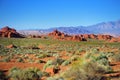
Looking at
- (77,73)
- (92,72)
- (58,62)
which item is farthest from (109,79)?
(58,62)

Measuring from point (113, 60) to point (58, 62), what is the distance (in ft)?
15.4

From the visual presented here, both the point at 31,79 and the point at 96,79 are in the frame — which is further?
the point at 31,79

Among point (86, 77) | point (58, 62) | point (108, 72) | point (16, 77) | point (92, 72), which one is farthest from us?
point (58, 62)

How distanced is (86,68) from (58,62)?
30.7 ft

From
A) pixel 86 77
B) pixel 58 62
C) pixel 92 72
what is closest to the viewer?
pixel 86 77

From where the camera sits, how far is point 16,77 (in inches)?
498

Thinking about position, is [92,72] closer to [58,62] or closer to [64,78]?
[64,78]

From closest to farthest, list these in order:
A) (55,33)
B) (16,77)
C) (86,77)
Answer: (86,77)
(16,77)
(55,33)

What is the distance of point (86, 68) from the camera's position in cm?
1167

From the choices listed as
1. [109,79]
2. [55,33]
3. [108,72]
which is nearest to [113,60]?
[108,72]

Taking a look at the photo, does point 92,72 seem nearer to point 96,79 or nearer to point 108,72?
point 96,79

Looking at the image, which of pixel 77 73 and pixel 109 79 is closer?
pixel 77 73

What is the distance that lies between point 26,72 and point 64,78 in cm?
249

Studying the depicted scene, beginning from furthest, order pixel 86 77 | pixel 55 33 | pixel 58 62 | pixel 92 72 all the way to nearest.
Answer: pixel 55 33 < pixel 58 62 < pixel 92 72 < pixel 86 77
